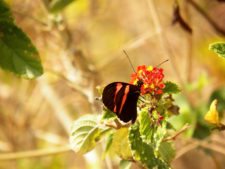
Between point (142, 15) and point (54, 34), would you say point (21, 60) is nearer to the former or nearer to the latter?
point (54, 34)

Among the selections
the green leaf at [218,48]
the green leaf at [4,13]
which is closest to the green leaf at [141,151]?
the green leaf at [218,48]

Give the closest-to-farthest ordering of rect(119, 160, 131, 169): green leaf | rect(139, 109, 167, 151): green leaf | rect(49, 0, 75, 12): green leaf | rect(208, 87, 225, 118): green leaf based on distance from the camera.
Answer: rect(139, 109, 167, 151): green leaf → rect(119, 160, 131, 169): green leaf → rect(49, 0, 75, 12): green leaf → rect(208, 87, 225, 118): green leaf

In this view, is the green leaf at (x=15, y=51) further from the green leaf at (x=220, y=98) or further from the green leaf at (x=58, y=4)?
the green leaf at (x=220, y=98)

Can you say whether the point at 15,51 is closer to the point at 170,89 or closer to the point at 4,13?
the point at 4,13

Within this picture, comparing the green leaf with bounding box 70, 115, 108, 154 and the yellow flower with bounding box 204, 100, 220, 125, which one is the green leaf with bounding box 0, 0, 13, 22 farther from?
the yellow flower with bounding box 204, 100, 220, 125

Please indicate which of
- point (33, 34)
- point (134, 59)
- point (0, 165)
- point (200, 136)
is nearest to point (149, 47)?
point (134, 59)

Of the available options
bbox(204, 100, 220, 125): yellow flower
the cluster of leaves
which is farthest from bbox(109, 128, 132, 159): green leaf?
bbox(204, 100, 220, 125): yellow flower
